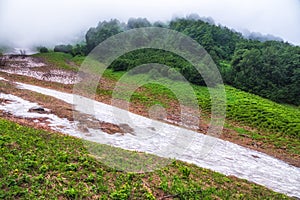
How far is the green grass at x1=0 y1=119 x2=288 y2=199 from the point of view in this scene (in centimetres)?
991

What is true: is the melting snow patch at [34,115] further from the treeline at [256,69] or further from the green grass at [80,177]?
the treeline at [256,69]

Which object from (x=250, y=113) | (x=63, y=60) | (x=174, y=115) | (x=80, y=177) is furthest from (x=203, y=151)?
(x=63, y=60)

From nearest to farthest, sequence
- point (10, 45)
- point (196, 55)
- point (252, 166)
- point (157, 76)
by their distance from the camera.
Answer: point (252, 166)
point (157, 76)
point (196, 55)
point (10, 45)

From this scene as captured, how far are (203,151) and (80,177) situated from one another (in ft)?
34.9

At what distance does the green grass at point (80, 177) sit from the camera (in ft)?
32.5

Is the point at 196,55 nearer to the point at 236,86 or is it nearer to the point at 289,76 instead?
the point at 236,86

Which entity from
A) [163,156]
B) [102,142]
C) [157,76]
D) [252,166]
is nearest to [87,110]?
[102,142]

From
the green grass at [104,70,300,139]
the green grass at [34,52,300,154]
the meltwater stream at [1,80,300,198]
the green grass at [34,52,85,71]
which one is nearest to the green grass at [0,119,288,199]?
the meltwater stream at [1,80,300,198]

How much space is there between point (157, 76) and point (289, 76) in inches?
915

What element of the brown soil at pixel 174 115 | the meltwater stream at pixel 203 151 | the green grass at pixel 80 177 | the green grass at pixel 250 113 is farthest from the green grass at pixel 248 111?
the green grass at pixel 80 177

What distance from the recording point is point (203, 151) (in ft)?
65.0

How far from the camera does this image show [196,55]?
5056 cm

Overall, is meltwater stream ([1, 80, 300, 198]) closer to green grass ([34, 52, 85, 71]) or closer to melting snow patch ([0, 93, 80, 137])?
melting snow patch ([0, 93, 80, 137])

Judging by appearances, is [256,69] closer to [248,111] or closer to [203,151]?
[248,111]
